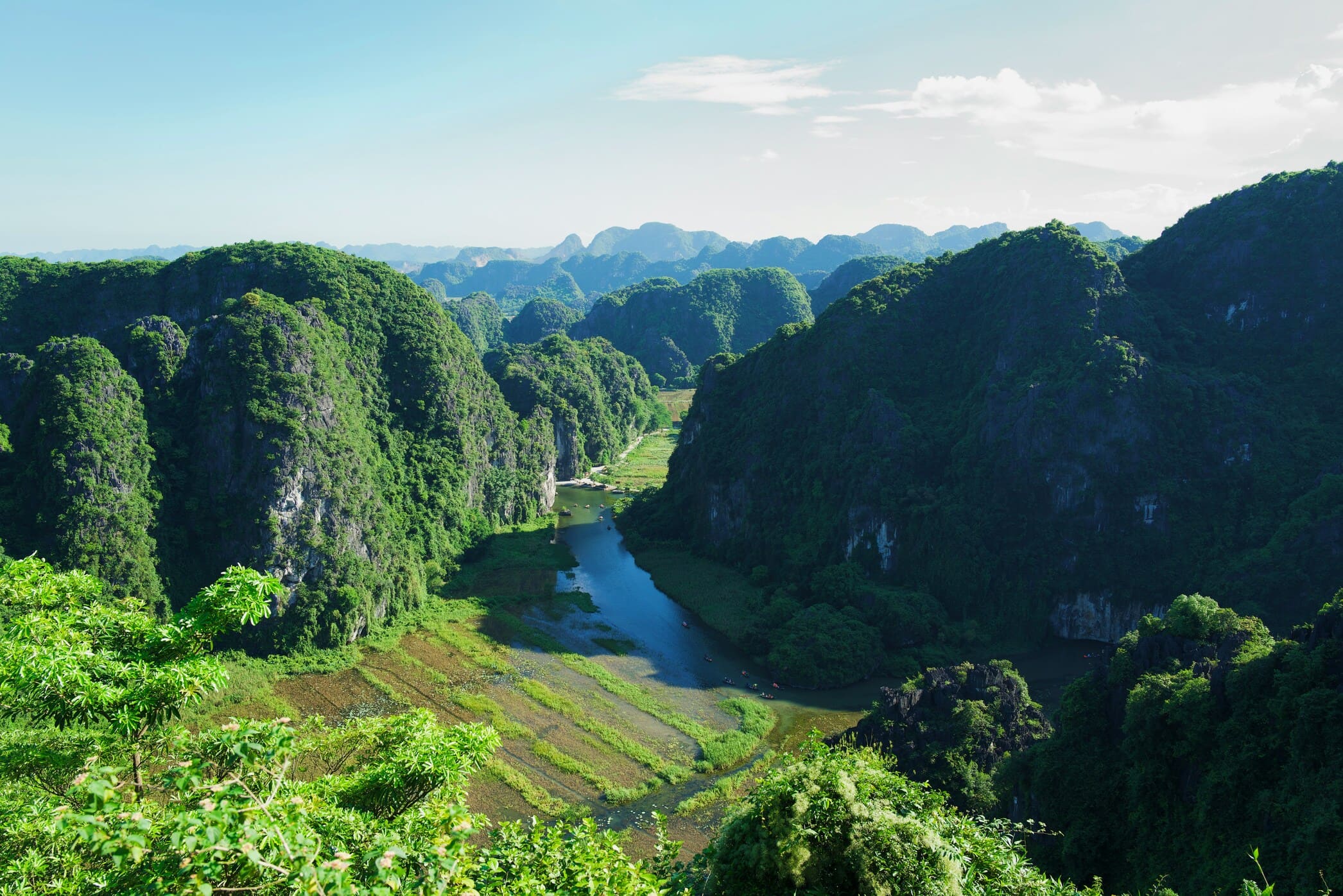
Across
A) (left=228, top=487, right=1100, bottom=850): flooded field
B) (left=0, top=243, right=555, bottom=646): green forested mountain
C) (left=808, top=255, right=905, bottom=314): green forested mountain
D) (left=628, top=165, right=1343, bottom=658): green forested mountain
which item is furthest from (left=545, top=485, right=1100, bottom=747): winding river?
(left=808, top=255, right=905, bottom=314): green forested mountain

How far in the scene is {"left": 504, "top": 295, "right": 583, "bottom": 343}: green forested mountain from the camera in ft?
616

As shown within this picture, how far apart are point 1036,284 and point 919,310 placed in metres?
9.98

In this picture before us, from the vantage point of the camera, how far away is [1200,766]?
2522cm

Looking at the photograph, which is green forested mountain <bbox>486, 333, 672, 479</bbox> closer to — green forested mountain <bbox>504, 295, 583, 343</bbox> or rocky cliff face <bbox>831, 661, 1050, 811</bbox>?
rocky cliff face <bbox>831, 661, 1050, 811</bbox>

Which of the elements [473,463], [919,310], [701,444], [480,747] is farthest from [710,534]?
[480,747]

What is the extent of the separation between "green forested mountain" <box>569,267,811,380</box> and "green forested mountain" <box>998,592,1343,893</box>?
12945cm

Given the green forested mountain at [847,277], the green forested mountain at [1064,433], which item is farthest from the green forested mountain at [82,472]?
the green forested mountain at [847,277]

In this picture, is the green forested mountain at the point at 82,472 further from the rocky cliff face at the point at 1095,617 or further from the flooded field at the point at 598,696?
the rocky cliff face at the point at 1095,617

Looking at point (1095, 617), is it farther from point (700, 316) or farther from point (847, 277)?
point (847, 277)

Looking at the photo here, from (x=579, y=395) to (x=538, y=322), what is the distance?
3681 inches

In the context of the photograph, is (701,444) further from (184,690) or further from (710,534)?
(184,690)

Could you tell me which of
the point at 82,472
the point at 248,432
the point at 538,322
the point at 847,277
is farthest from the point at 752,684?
the point at 538,322

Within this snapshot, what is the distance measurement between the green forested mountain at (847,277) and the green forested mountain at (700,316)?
3176 millimetres

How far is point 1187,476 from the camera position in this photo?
50.4m
